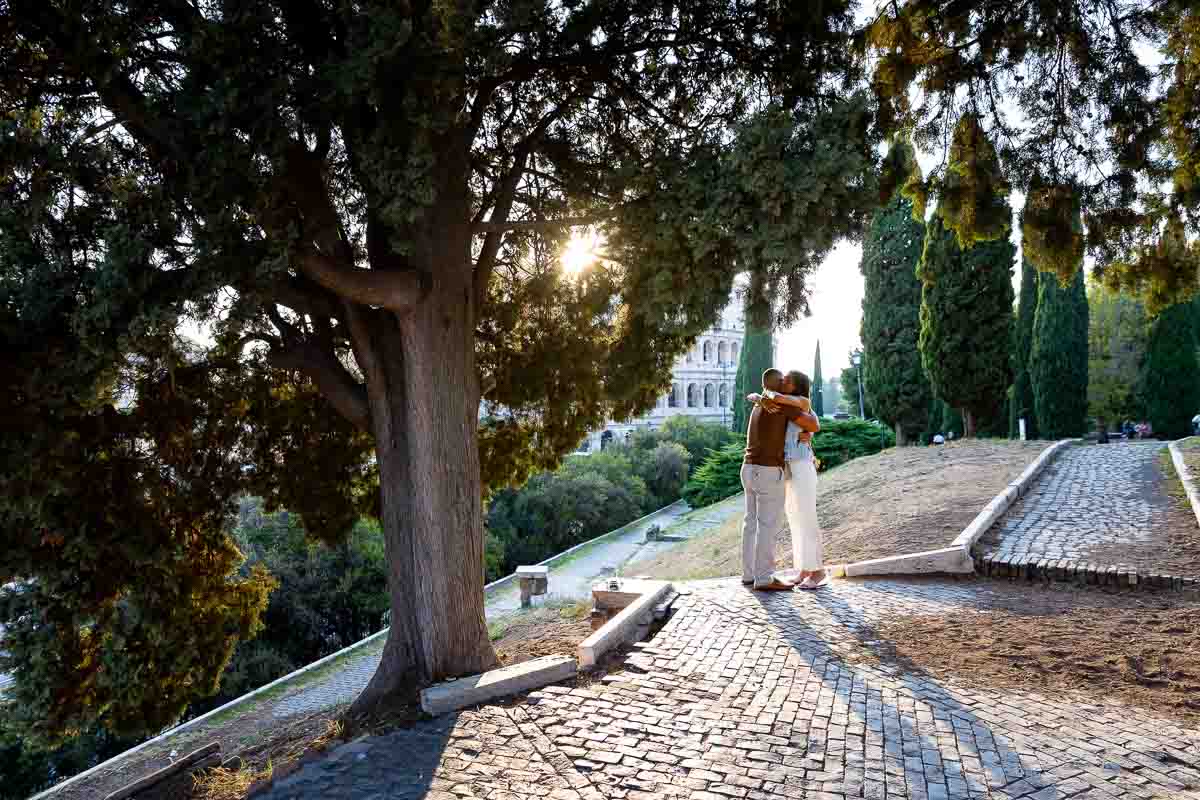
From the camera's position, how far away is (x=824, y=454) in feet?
88.5

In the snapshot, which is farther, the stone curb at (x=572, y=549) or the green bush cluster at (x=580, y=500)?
the green bush cluster at (x=580, y=500)

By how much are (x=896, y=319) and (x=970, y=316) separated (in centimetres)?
356

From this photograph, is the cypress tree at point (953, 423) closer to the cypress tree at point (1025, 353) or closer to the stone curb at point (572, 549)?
the cypress tree at point (1025, 353)

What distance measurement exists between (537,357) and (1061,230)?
515 centimetres

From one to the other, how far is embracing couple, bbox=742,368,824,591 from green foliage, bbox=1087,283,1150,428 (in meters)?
28.1

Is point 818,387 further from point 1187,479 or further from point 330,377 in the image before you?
point 330,377

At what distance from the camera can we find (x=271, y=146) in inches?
184

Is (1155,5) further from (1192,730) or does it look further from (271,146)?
(271,146)

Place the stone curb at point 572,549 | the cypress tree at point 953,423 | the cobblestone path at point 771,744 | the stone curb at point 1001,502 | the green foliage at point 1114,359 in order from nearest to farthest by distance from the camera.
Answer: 1. the cobblestone path at point 771,744
2. the stone curb at point 1001,502
3. the stone curb at point 572,549
4. the cypress tree at point 953,423
5. the green foliage at point 1114,359

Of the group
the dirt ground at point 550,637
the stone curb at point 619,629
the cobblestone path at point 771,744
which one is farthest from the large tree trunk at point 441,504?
the cobblestone path at point 771,744

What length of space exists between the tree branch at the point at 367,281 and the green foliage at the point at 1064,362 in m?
24.3

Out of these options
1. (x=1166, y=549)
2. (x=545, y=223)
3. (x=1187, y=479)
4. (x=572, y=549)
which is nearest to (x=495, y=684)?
(x=545, y=223)

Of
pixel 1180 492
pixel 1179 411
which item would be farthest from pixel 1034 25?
pixel 1179 411

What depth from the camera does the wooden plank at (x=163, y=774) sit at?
4.52m
